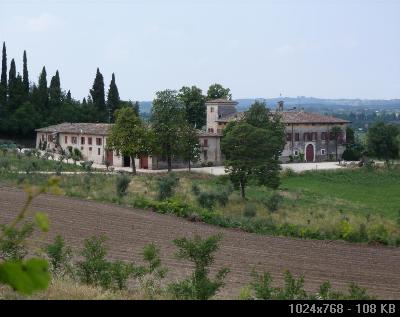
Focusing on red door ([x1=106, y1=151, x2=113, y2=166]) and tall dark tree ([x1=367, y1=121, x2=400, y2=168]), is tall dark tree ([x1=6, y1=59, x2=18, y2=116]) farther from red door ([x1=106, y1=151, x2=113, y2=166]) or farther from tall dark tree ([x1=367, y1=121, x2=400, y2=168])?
tall dark tree ([x1=367, y1=121, x2=400, y2=168])

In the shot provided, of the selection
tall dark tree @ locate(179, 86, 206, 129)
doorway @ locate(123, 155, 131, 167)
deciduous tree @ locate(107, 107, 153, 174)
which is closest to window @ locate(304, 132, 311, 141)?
tall dark tree @ locate(179, 86, 206, 129)

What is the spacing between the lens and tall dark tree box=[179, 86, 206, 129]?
3041 inches

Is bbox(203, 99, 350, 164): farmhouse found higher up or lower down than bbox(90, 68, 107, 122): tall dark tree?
lower down

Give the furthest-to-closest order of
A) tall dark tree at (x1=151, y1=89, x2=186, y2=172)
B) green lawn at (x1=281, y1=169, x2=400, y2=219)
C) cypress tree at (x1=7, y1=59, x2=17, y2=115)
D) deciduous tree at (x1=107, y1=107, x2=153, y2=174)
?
cypress tree at (x1=7, y1=59, x2=17, y2=115), tall dark tree at (x1=151, y1=89, x2=186, y2=172), deciduous tree at (x1=107, y1=107, x2=153, y2=174), green lawn at (x1=281, y1=169, x2=400, y2=219)

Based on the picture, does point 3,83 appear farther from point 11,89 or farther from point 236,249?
point 236,249

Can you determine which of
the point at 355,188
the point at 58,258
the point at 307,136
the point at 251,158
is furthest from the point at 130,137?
the point at 58,258

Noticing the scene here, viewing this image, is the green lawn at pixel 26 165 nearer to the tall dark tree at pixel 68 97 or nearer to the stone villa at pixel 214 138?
the stone villa at pixel 214 138

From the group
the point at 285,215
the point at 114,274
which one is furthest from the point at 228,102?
the point at 114,274

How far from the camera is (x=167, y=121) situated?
54625mm

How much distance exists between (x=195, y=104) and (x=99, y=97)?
38.6 feet

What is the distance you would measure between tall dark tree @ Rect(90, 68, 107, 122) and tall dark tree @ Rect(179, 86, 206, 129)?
9.53 m

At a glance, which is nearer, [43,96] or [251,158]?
[251,158]

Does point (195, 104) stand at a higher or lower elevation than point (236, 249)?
higher

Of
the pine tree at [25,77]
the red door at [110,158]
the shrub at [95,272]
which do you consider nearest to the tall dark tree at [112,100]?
the pine tree at [25,77]
